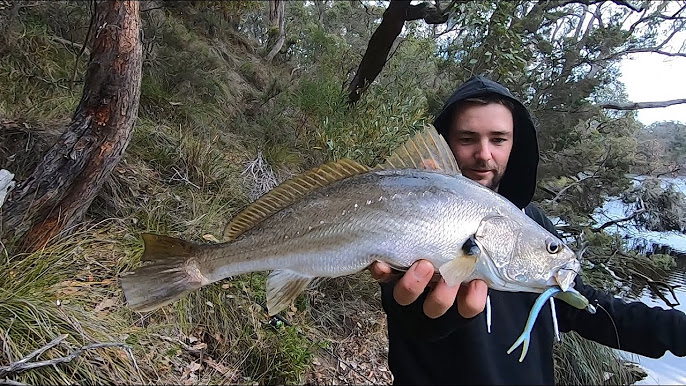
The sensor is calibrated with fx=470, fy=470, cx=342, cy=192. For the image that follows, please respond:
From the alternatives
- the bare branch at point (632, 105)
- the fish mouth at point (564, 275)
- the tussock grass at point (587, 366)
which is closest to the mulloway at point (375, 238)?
the fish mouth at point (564, 275)

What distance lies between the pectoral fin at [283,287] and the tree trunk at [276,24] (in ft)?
32.6

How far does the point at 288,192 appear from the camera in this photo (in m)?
1.68

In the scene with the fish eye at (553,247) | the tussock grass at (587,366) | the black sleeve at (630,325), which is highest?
the fish eye at (553,247)

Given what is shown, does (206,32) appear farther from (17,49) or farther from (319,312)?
(319,312)

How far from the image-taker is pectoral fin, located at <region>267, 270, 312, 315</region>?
1.61m

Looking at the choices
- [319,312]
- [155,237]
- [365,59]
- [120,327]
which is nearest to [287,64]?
[365,59]

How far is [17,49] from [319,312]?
4414 mm

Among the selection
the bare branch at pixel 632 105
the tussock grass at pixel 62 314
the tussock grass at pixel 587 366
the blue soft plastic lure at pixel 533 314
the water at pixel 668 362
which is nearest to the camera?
the blue soft plastic lure at pixel 533 314

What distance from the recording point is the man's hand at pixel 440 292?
1473mm

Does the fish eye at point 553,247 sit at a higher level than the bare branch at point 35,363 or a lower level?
higher

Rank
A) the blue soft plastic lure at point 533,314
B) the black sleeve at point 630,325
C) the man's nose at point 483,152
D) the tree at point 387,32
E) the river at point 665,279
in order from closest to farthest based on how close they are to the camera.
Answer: the blue soft plastic lure at point 533,314 < the black sleeve at point 630,325 < the man's nose at point 483,152 < the river at point 665,279 < the tree at point 387,32

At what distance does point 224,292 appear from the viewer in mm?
3736

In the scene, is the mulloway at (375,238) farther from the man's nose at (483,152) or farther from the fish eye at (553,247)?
the man's nose at (483,152)

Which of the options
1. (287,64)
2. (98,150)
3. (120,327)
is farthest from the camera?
(287,64)
